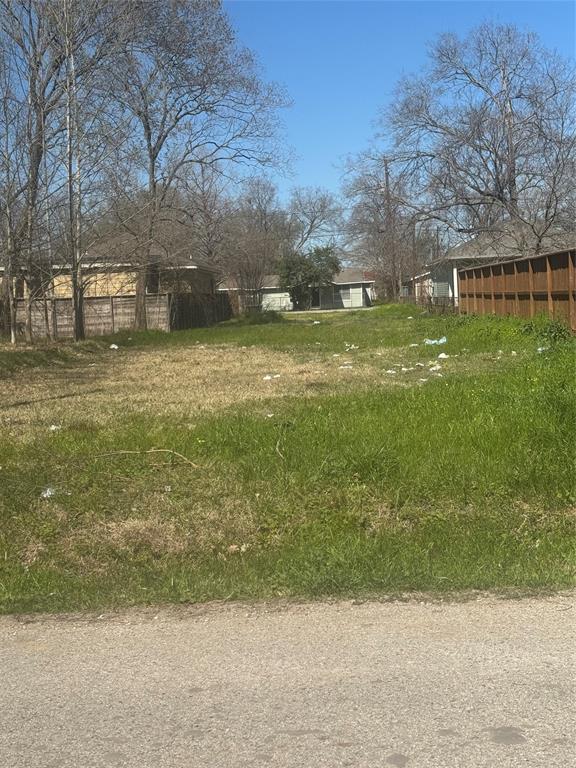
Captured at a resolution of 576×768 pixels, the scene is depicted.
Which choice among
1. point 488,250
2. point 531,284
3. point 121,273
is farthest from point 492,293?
point 121,273

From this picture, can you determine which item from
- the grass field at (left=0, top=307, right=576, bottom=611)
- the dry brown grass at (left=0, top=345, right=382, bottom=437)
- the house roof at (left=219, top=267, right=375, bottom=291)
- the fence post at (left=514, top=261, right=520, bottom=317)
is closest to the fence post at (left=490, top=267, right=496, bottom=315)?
the fence post at (left=514, top=261, right=520, bottom=317)

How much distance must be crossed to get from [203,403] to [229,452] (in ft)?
10.4

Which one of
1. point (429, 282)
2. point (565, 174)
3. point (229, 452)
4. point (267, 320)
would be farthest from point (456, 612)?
point (429, 282)

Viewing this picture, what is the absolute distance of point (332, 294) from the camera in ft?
260

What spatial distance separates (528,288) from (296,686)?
16959 mm

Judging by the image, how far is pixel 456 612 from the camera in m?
4.32

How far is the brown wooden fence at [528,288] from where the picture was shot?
51.1ft

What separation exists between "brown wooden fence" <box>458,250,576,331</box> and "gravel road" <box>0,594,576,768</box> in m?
12.3

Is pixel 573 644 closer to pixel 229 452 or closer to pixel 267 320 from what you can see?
pixel 229 452

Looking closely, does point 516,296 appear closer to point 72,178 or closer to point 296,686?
point 72,178

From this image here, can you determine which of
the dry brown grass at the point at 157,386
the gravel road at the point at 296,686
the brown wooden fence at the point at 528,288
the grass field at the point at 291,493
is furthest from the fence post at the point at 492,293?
the gravel road at the point at 296,686

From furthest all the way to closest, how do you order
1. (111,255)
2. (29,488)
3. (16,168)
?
1. (111,255)
2. (16,168)
3. (29,488)

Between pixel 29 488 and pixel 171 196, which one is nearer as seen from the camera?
pixel 29 488

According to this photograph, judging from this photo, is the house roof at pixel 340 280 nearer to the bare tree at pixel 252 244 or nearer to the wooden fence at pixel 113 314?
the bare tree at pixel 252 244
